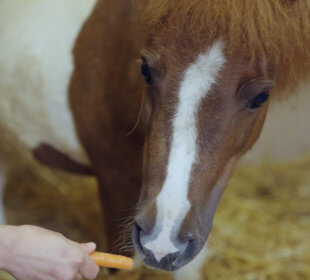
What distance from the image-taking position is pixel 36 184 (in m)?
2.38

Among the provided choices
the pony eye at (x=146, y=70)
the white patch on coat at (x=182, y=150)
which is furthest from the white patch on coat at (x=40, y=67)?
the white patch on coat at (x=182, y=150)

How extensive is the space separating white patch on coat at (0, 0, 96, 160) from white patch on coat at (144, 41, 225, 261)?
0.60 m

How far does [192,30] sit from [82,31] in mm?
560

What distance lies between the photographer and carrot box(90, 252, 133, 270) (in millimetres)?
989

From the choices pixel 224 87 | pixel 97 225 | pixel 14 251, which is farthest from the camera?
pixel 97 225

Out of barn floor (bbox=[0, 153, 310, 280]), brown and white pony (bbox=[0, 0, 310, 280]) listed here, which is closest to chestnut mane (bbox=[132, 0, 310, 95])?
brown and white pony (bbox=[0, 0, 310, 280])

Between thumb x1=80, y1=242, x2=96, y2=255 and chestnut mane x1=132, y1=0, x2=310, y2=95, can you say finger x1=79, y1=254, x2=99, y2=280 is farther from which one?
chestnut mane x1=132, y1=0, x2=310, y2=95

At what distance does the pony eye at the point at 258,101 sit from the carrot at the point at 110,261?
425mm

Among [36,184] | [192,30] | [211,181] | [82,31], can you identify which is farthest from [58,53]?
[36,184]

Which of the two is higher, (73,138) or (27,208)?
(73,138)

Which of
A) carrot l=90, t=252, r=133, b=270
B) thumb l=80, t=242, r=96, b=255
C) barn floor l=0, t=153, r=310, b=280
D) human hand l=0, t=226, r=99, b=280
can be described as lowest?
barn floor l=0, t=153, r=310, b=280

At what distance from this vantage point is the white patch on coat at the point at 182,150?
0.95 m

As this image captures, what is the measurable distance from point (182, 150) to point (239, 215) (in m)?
1.23

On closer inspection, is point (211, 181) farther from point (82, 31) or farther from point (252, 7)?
point (82, 31)
